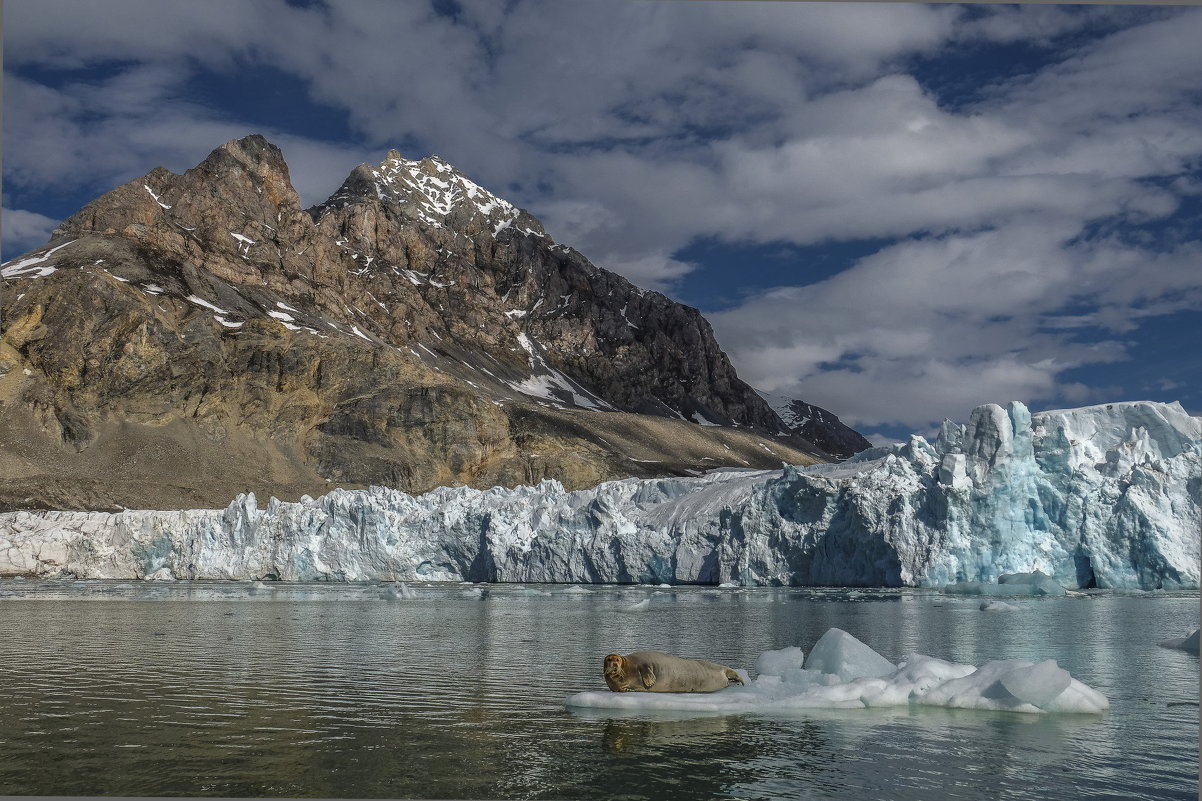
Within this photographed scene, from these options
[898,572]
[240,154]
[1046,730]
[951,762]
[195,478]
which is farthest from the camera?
[240,154]

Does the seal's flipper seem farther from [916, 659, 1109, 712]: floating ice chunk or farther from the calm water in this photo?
[916, 659, 1109, 712]: floating ice chunk

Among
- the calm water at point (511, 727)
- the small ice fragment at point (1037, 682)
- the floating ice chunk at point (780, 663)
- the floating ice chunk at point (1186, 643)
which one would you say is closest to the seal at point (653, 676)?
the calm water at point (511, 727)

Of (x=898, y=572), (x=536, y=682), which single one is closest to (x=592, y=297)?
(x=898, y=572)

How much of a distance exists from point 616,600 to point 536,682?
19.2 m

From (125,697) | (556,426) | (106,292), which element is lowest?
(125,697)

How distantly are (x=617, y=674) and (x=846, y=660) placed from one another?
94.6 inches

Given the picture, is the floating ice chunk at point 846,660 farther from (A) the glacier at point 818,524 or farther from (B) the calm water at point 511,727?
(A) the glacier at point 818,524

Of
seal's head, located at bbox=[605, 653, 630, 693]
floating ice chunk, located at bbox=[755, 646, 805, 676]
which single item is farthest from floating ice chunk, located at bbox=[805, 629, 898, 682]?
seal's head, located at bbox=[605, 653, 630, 693]

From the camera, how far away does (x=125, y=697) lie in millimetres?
10344

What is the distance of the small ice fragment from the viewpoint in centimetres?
902

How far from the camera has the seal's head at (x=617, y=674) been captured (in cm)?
1005

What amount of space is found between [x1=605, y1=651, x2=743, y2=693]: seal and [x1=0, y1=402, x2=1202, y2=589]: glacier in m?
24.4

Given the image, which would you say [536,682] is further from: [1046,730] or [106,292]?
[106,292]

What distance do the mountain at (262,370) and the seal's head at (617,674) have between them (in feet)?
250
